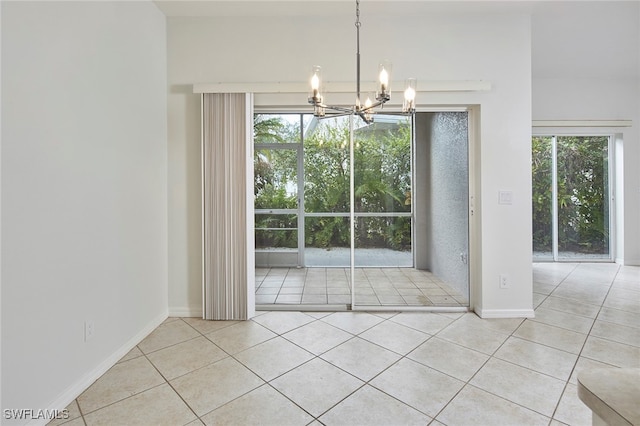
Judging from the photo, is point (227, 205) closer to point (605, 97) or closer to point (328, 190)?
point (328, 190)

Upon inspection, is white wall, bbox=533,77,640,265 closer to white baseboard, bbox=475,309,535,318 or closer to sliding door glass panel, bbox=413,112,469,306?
sliding door glass panel, bbox=413,112,469,306

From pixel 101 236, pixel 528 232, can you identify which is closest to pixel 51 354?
pixel 101 236

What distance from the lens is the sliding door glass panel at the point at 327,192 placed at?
3.04 meters

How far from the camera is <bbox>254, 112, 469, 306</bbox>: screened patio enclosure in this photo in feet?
9.71

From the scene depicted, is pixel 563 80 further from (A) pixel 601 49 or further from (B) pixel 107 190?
(B) pixel 107 190

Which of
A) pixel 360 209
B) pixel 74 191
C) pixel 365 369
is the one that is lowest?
pixel 365 369

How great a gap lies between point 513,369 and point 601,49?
4.19 metres

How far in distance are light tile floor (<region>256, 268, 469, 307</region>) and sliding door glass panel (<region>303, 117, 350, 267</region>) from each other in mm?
195

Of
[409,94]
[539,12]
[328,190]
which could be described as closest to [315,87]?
[409,94]

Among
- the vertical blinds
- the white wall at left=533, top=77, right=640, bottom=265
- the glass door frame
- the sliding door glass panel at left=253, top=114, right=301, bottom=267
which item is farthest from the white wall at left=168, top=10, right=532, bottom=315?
the glass door frame

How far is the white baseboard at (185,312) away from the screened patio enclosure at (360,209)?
0.59 m

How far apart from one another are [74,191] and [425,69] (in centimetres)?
298

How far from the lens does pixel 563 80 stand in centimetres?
430

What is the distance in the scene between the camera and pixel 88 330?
Result: 1.75 meters
